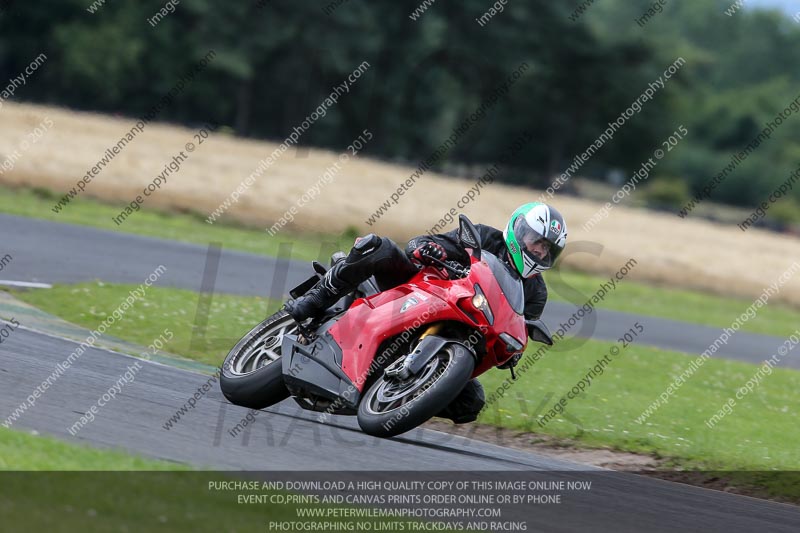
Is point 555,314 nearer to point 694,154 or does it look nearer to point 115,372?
point 115,372

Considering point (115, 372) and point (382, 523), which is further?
point (115, 372)

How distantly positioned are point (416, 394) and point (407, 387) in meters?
0.10

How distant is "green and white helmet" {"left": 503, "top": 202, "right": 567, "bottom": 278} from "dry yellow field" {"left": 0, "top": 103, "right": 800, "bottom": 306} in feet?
69.9

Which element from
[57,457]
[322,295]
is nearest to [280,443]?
[322,295]

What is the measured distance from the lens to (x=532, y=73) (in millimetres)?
63281

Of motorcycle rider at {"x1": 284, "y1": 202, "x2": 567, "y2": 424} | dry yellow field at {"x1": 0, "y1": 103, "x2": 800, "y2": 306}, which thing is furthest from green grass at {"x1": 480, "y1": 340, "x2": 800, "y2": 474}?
dry yellow field at {"x1": 0, "y1": 103, "x2": 800, "y2": 306}

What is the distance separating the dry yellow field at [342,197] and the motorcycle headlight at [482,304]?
70.8ft

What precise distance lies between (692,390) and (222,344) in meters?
5.76

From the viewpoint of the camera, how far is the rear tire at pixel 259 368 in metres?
8.60

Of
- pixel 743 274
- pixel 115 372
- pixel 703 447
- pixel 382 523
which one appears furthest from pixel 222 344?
pixel 743 274

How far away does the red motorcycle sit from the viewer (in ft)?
25.8

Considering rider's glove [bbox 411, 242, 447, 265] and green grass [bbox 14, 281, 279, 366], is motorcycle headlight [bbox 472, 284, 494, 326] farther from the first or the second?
green grass [bbox 14, 281, 279, 366]

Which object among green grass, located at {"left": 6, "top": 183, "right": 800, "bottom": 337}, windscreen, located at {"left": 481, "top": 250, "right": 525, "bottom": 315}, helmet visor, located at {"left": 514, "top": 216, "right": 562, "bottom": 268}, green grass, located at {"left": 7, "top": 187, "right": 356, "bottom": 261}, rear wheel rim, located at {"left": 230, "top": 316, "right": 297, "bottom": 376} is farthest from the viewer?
green grass, located at {"left": 6, "top": 183, "right": 800, "bottom": 337}

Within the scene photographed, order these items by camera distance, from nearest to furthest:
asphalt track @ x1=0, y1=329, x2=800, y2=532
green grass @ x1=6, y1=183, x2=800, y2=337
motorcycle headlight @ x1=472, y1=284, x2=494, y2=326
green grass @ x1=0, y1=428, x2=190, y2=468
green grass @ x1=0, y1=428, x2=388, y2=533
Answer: green grass @ x1=0, y1=428, x2=388, y2=533 < green grass @ x1=0, y1=428, x2=190, y2=468 < asphalt track @ x1=0, y1=329, x2=800, y2=532 < motorcycle headlight @ x1=472, y1=284, x2=494, y2=326 < green grass @ x1=6, y1=183, x2=800, y2=337
